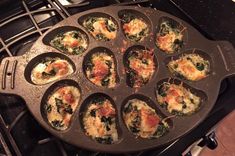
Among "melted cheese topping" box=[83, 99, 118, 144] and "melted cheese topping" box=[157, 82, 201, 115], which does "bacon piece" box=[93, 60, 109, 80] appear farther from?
"melted cheese topping" box=[157, 82, 201, 115]

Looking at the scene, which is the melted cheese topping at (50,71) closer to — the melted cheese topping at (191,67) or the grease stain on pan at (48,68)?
the grease stain on pan at (48,68)

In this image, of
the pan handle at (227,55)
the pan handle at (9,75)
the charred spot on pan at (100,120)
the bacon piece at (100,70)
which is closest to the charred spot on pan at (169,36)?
the pan handle at (227,55)

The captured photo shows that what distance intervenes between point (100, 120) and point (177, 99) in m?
0.44

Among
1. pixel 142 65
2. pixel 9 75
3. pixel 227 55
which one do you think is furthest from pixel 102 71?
pixel 227 55

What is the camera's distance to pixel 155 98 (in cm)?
162

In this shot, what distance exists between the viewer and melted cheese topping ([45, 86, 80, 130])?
5.16 ft

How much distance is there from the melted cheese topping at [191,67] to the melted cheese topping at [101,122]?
1.50ft

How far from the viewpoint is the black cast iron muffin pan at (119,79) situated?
146cm

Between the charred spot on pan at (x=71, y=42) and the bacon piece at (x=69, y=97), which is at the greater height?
the charred spot on pan at (x=71, y=42)

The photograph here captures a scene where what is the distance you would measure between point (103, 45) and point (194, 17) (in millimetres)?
712

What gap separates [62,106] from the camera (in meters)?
1.63

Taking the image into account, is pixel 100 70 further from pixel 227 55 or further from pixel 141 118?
pixel 227 55

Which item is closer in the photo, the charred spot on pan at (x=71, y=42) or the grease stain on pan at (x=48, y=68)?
the grease stain on pan at (x=48, y=68)

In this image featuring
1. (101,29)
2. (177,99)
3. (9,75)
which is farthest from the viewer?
(101,29)
